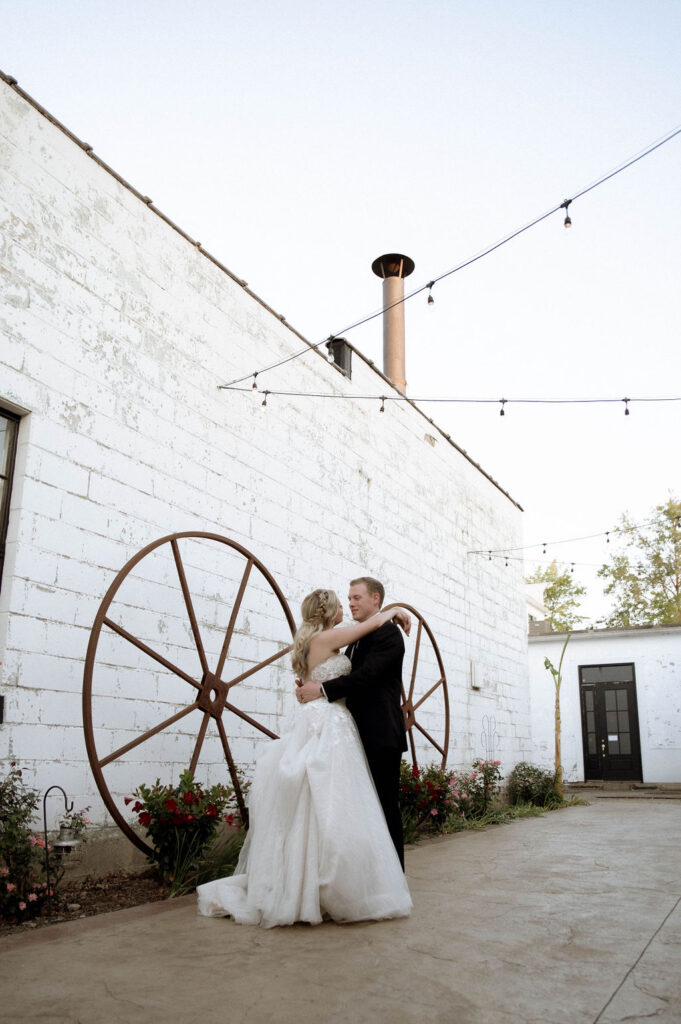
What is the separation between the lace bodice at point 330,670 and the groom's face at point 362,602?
0.34m

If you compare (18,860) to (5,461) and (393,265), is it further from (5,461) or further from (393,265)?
(393,265)

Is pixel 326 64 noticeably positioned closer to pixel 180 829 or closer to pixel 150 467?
pixel 150 467

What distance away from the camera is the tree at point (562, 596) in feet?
75.4

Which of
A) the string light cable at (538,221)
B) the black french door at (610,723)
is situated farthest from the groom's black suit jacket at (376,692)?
the black french door at (610,723)

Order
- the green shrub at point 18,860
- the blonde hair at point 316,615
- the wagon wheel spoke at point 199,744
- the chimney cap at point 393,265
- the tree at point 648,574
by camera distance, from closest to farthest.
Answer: the green shrub at point 18,860, the blonde hair at point 316,615, the wagon wheel spoke at point 199,744, the chimney cap at point 393,265, the tree at point 648,574

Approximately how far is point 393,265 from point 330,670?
823 centimetres

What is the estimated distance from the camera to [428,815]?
246 inches

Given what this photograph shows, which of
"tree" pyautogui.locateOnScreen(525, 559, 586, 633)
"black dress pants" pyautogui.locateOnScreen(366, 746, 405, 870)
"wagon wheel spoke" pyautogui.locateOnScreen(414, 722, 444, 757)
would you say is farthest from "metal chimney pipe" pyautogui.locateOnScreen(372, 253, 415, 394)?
"tree" pyautogui.locateOnScreen(525, 559, 586, 633)

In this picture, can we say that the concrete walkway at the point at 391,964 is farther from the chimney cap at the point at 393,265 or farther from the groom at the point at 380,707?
the chimney cap at the point at 393,265

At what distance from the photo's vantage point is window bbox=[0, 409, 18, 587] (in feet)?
12.4

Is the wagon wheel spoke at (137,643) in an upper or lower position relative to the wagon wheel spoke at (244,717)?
upper

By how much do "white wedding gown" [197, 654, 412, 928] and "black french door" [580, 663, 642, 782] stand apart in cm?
1216

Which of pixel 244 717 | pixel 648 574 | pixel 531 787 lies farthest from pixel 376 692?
pixel 648 574

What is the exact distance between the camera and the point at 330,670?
3479mm
